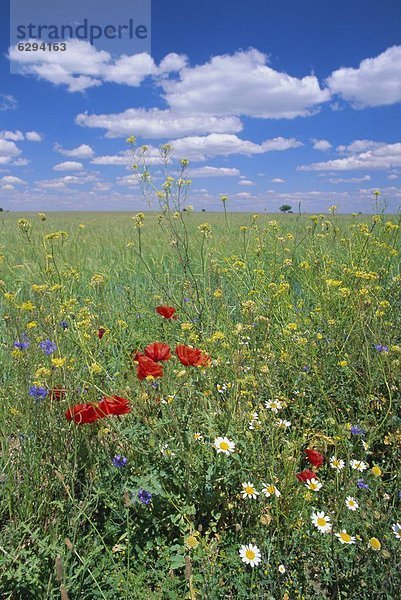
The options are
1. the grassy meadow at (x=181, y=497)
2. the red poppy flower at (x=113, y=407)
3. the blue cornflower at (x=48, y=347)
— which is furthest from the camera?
the blue cornflower at (x=48, y=347)

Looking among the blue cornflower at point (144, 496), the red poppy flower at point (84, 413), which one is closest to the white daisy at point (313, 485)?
the blue cornflower at point (144, 496)

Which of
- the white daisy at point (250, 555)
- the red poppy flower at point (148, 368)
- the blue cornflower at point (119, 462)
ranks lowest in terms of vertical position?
the white daisy at point (250, 555)

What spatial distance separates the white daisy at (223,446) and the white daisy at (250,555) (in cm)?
30

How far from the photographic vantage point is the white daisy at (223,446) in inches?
59.0

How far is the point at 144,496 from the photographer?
57.9 inches

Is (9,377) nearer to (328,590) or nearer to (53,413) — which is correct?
(53,413)

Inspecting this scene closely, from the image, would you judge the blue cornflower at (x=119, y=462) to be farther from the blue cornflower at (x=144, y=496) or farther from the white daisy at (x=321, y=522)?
the white daisy at (x=321, y=522)

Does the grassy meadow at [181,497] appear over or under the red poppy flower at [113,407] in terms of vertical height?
under

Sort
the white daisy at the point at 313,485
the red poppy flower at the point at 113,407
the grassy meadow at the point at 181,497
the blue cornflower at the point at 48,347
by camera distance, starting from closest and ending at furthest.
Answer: the grassy meadow at the point at 181,497, the red poppy flower at the point at 113,407, the white daisy at the point at 313,485, the blue cornflower at the point at 48,347

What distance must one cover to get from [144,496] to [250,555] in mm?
396

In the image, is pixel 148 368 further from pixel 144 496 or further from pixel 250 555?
pixel 250 555

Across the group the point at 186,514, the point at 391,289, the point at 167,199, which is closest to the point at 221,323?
the point at 167,199

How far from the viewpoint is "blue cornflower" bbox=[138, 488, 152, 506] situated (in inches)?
56.5

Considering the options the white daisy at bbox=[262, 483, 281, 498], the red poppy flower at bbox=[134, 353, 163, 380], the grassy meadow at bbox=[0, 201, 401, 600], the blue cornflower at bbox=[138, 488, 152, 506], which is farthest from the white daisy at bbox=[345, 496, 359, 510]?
the red poppy flower at bbox=[134, 353, 163, 380]
